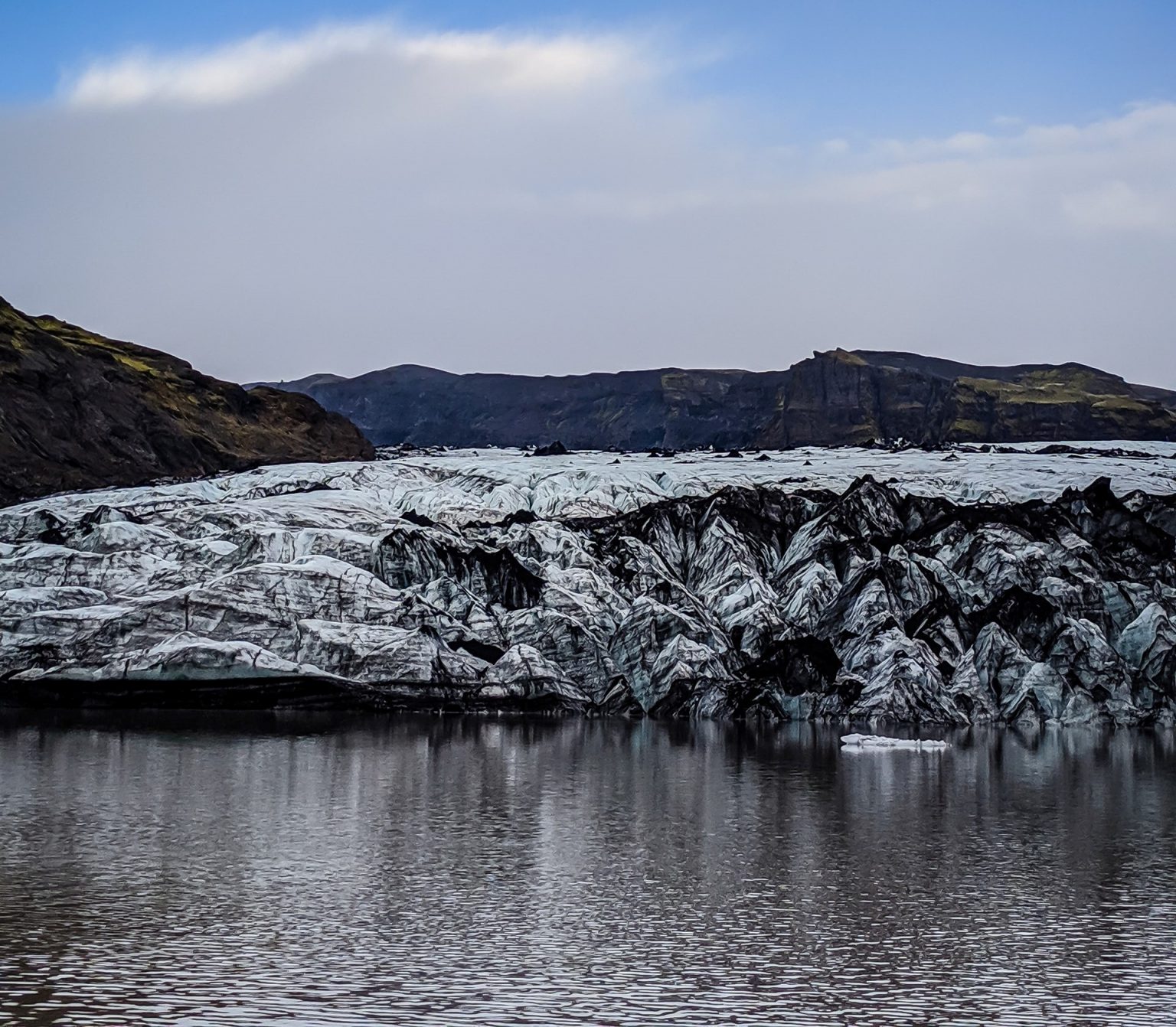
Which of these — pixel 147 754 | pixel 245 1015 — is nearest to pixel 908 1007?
pixel 245 1015

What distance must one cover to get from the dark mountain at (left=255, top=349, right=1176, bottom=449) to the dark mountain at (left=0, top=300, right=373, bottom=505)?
44880mm

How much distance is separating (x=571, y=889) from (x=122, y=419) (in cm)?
8638

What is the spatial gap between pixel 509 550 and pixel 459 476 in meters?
21.8

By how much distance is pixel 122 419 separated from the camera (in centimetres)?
10238

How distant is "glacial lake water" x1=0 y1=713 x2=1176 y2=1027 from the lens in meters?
17.0

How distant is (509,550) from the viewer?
6731 centimetres

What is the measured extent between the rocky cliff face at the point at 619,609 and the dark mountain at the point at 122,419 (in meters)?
24.8

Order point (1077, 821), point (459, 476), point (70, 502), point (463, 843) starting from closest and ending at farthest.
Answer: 1. point (463, 843)
2. point (1077, 821)
3. point (70, 502)
4. point (459, 476)

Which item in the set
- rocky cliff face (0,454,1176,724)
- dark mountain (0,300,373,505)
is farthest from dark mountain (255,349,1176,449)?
rocky cliff face (0,454,1176,724)

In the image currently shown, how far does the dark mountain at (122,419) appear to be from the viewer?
Result: 94.2m

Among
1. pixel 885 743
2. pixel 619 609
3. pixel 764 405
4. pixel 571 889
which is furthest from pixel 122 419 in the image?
pixel 571 889

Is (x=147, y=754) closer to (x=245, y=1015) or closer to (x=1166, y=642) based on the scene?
(x=245, y=1015)

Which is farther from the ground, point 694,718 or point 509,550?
point 509,550

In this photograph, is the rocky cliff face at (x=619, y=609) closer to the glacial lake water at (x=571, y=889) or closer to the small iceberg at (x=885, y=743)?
the small iceberg at (x=885, y=743)
